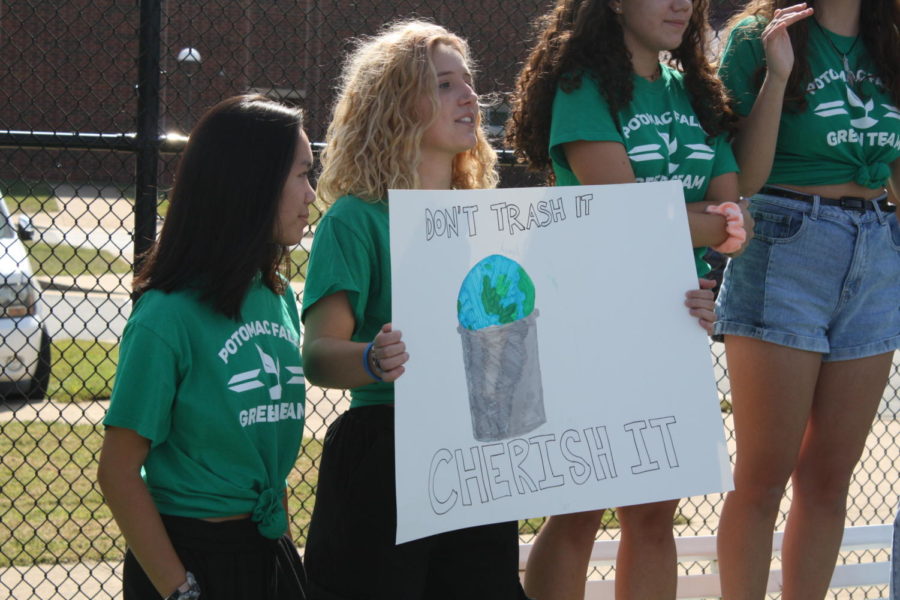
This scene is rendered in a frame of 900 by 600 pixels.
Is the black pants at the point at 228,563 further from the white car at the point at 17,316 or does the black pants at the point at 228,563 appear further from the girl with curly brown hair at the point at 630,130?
the white car at the point at 17,316

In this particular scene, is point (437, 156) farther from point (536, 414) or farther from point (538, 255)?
point (536, 414)

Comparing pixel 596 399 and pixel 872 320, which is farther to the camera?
pixel 872 320

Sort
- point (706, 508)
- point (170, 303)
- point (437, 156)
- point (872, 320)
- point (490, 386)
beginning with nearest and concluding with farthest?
point (170, 303) → point (490, 386) → point (437, 156) → point (872, 320) → point (706, 508)

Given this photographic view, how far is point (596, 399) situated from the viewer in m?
2.21

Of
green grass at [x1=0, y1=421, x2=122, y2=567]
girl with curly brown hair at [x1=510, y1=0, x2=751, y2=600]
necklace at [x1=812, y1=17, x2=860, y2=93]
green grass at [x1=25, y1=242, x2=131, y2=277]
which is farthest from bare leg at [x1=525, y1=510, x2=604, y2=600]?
green grass at [x1=25, y1=242, x2=131, y2=277]

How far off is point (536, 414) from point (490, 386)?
0.13m

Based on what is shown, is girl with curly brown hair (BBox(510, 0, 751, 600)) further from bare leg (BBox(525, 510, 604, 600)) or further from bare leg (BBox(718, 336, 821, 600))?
bare leg (BBox(718, 336, 821, 600))

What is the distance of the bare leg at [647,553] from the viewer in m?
2.59

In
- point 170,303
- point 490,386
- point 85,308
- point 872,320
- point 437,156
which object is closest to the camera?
point 170,303

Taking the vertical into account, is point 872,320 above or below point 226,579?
above

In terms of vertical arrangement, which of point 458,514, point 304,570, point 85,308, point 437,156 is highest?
point 437,156

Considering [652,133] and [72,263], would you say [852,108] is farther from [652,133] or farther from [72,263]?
[72,263]

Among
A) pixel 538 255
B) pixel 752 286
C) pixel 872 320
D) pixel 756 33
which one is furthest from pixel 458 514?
pixel 756 33

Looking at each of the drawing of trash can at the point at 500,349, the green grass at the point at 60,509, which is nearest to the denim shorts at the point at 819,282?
the drawing of trash can at the point at 500,349
